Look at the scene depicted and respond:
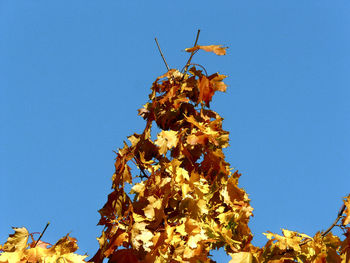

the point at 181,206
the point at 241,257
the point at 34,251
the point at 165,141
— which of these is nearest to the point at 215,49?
the point at 165,141

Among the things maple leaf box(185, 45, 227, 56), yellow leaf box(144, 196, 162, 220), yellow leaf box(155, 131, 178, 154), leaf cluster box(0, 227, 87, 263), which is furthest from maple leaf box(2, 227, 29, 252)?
maple leaf box(185, 45, 227, 56)

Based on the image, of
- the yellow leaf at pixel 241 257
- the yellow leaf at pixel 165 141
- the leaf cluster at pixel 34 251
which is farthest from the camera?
the yellow leaf at pixel 165 141

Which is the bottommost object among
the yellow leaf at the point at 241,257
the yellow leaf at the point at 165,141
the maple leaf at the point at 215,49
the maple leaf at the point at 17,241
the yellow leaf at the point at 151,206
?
the maple leaf at the point at 17,241

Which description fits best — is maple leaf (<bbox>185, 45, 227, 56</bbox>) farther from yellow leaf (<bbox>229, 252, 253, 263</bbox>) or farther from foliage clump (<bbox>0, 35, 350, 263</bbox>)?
yellow leaf (<bbox>229, 252, 253, 263</bbox>)

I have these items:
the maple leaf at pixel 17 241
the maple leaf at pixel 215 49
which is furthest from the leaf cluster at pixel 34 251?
the maple leaf at pixel 215 49

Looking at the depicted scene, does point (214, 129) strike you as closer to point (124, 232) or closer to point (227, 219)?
point (227, 219)

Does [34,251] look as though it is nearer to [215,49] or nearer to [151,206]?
[151,206]

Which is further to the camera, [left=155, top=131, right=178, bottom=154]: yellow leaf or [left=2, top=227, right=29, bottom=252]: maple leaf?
[left=155, top=131, right=178, bottom=154]: yellow leaf

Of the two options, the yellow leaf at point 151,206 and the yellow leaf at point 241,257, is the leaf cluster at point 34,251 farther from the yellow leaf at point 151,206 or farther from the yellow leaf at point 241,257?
the yellow leaf at point 241,257

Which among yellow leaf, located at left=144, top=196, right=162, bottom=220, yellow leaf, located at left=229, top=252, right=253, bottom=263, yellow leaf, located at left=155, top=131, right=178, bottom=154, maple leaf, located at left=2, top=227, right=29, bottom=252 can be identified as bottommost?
maple leaf, located at left=2, top=227, right=29, bottom=252

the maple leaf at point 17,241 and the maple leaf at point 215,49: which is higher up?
the maple leaf at point 215,49


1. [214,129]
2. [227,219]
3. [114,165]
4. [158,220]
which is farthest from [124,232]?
[214,129]

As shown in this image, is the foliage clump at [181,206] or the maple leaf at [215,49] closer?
the foliage clump at [181,206]

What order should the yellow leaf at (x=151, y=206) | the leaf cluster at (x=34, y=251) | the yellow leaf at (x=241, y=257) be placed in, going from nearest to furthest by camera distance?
the leaf cluster at (x=34, y=251) → the yellow leaf at (x=241, y=257) → the yellow leaf at (x=151, y=206)
